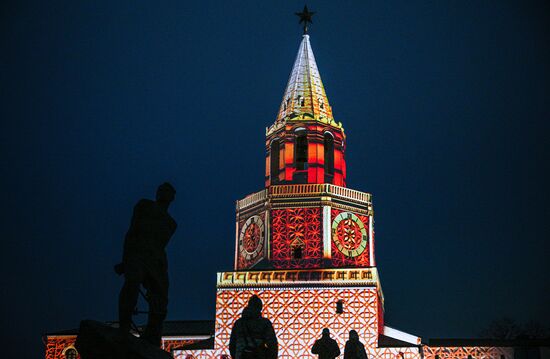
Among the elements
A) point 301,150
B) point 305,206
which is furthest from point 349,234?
point 301,150

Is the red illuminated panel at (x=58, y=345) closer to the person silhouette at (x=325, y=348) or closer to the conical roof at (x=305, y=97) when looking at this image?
the conical roof at (x=305, y=97)

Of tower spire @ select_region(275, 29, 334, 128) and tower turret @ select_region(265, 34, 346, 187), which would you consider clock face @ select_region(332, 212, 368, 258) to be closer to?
tower turret @ select_region(265, 34, 346, 187)

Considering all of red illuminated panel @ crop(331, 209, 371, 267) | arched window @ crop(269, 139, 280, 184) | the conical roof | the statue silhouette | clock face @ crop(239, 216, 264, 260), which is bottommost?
the statue silhouette

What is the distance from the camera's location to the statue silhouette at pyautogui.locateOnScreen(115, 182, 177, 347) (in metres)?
12.1

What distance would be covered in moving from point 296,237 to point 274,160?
15.2ft

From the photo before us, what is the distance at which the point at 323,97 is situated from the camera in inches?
1753

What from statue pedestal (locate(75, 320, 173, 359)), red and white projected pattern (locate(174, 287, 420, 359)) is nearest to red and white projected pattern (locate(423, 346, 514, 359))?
red and white projected pattern (locate(174, 287, 420, 359))

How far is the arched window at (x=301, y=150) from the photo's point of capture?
139 feet

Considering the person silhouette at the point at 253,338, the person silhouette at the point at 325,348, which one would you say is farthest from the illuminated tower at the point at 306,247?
the person silhouette at the point at 253,338

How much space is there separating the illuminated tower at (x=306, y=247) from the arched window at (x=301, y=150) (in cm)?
5

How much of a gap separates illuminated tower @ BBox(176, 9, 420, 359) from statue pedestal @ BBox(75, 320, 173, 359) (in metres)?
26.9

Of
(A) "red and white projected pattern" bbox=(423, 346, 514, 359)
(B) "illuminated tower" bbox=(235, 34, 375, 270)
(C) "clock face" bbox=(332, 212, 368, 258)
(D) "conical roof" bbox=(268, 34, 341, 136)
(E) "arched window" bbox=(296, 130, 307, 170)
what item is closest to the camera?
(A) "red and white projected pattern" bbox=(423, 346, 514, 359)

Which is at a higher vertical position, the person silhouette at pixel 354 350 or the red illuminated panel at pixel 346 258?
the red illuminated panel at pixel 346 258

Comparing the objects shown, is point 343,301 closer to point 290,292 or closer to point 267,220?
point 290,292
